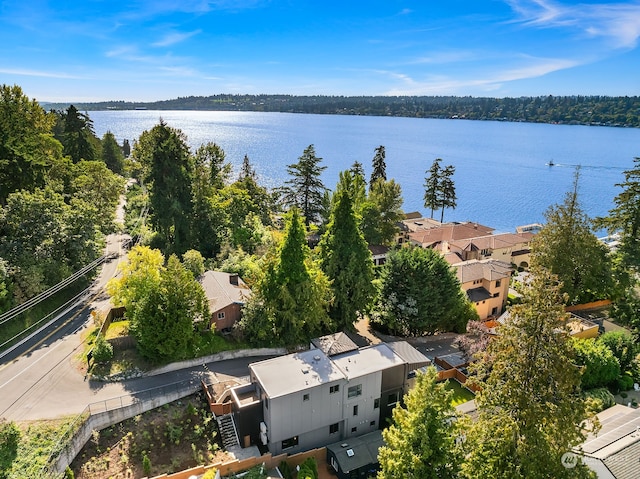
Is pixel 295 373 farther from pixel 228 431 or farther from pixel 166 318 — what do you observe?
pixel 166 318

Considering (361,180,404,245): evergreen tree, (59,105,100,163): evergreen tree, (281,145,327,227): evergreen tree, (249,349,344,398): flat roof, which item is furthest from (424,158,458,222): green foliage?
(59,105,100,163): evergreen tree

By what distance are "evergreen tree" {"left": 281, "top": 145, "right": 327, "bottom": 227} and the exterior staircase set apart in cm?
3336

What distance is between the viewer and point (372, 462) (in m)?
20.9

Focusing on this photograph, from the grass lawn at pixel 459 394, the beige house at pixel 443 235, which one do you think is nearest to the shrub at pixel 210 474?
the grass lawn at pixel 459 394

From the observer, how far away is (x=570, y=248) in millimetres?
36281

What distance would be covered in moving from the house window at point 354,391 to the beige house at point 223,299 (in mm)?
10421

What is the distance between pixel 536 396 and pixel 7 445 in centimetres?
2149

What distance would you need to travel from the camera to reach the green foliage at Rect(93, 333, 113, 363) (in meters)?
25.6

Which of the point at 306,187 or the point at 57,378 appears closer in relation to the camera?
the point at 57,378

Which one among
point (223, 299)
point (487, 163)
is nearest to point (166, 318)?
point (223, 299)

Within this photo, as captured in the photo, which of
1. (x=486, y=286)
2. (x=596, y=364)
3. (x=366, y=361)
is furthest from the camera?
(x=486, y=286)

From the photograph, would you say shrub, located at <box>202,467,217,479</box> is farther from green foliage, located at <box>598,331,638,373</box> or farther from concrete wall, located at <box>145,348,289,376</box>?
green foliage, located at <box>598,331,638,373</box>

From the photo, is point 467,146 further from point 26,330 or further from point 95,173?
point 26,330

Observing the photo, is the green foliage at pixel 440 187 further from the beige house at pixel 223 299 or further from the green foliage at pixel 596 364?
the beige house at pixel 223 299
